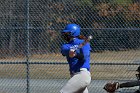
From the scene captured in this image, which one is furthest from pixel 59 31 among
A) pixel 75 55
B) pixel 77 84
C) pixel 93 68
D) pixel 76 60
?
pixel 77 84

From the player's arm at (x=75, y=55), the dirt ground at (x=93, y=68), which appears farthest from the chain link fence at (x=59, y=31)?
the player's arm at (x=75, y=55)

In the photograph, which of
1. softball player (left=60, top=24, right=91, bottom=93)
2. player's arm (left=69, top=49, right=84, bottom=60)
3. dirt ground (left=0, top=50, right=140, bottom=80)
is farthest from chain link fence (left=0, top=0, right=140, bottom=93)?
player's arm (left=69, top=49, right=84, bottom=60)

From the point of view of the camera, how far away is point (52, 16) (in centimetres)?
1146

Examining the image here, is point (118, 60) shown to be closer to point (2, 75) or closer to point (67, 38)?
point (2, 75)

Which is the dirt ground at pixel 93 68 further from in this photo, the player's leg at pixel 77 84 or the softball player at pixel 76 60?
the player's leg at pixel 77 84

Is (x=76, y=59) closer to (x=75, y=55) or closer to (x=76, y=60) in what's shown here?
(x=76, y=60)

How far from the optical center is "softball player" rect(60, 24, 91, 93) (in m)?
8.11

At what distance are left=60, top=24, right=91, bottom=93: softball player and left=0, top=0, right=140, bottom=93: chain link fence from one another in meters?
2.78

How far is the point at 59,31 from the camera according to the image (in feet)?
37.3

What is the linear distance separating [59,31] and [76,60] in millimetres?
3122

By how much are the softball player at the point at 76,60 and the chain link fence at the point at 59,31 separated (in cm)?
278

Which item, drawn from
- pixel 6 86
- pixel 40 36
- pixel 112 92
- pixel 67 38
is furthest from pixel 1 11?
pixel 112 92

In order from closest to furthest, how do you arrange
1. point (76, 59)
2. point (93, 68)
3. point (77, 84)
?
point (77, 84), point (76, 59), point (93, 68)

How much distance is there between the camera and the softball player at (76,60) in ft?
26.6
